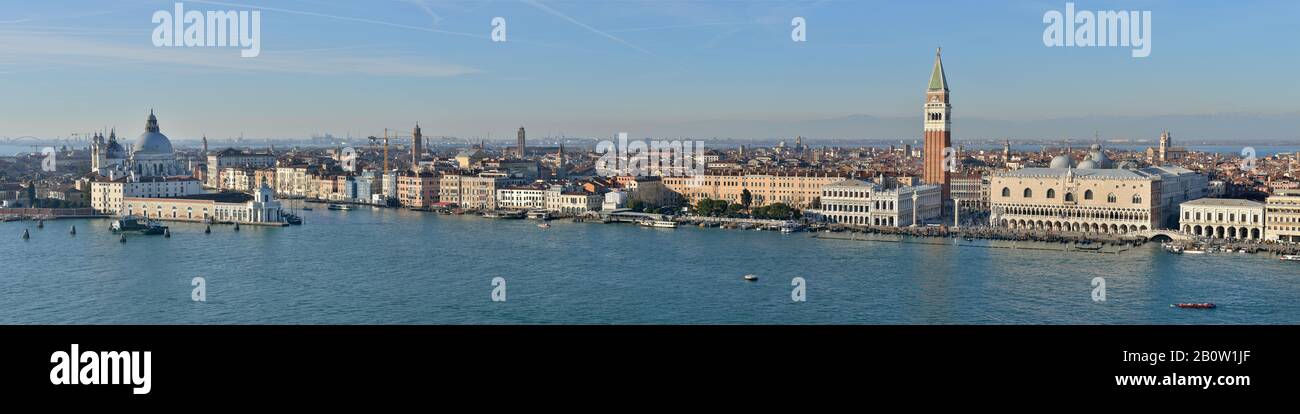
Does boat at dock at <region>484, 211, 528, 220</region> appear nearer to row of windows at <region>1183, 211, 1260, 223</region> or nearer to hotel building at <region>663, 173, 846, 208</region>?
hotel building at <region>663, 173, 846, 208</region>

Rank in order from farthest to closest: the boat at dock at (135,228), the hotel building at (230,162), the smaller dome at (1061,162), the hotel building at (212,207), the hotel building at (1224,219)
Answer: the hotel building at (230,162) → the hotel building at (212,207) → the smaller dome at (1061,162) → the boat at dock at (135,228) → the hotel building at (1224,219)

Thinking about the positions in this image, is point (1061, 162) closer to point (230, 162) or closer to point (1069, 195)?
point (1069, 195)

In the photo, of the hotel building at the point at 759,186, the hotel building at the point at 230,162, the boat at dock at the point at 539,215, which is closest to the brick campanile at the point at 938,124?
the hotel building at the point at 759,186

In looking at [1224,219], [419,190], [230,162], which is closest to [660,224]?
[419,190]

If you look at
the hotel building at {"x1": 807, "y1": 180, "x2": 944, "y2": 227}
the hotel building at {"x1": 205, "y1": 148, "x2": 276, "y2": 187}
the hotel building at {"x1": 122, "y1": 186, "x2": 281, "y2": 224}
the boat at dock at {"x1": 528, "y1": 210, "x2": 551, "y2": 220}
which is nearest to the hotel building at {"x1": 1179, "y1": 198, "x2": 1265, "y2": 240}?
the hotel building at {"x1": 807, "y1": 180, "x2": 944, "y2": 227}

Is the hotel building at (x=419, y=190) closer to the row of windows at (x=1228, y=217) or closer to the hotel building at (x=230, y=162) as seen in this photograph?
the hotel building at (x=230, y=162)
